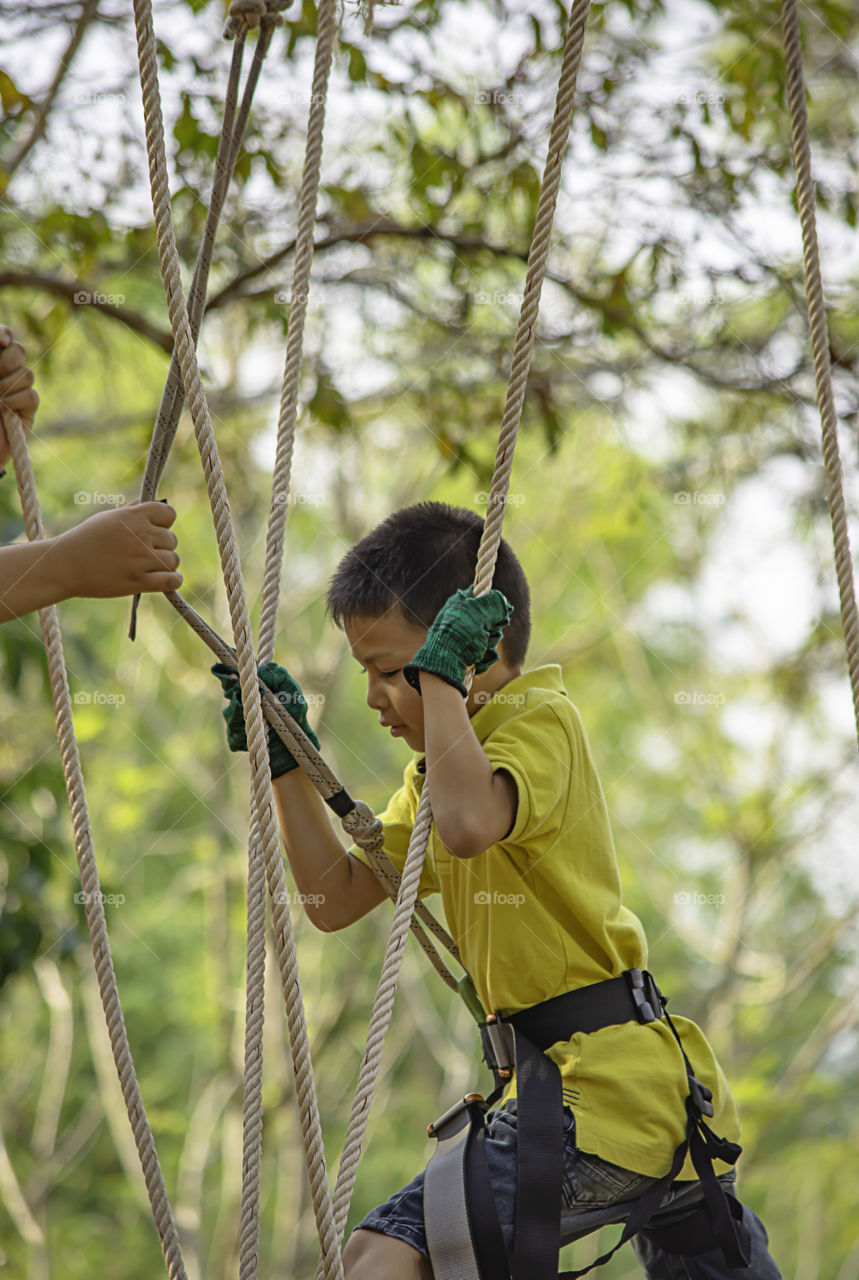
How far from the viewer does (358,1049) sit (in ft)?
19.1

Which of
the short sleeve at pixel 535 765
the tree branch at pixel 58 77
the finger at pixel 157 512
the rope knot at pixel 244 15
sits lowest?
the short sleeve at pixel 535 765

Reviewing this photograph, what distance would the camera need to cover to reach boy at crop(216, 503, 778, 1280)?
113cm

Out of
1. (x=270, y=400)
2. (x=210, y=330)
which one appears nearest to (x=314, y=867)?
(x=270, y=400)

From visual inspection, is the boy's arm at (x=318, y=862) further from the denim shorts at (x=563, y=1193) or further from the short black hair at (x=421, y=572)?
the denim shorts at (x=563, y=1193)

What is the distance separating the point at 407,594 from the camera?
54.7 inches

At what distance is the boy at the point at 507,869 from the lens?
113cm

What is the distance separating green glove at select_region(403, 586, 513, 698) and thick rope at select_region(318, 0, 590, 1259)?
0.02 m

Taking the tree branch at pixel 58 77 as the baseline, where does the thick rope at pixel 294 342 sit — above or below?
below

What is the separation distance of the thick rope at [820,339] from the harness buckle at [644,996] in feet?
1.25

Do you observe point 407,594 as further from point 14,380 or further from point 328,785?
point 14,380

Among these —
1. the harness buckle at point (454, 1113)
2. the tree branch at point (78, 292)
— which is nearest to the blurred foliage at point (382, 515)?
the tree branch at point (78, 292)

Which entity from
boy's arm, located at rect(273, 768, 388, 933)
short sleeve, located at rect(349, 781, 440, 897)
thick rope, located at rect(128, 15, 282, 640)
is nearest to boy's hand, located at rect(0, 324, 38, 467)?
thick rope, located at rect(128, 15, 282, 640)

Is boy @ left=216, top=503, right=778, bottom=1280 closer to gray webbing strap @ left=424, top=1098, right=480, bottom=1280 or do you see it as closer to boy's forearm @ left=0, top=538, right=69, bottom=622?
gray webbing strap @ left=424, top=1098, right=480, bottom=1280

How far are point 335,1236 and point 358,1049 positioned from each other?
5078 mm
